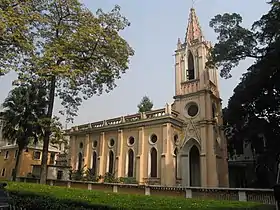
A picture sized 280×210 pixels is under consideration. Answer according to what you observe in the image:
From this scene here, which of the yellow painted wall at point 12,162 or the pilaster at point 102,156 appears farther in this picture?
the yellow painted wall at point 12,162

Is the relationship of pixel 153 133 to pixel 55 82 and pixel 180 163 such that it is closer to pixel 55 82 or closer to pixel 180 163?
pixel 180 163

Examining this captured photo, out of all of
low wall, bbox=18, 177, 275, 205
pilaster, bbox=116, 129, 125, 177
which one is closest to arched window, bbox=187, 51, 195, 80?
pilaster, bbox=116, 129, 125, 177

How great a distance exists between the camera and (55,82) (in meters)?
22.0

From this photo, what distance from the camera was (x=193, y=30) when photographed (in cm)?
3500

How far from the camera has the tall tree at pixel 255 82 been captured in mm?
20844

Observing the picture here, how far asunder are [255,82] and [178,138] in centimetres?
1106

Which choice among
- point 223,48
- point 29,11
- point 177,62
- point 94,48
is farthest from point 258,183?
point 29,11

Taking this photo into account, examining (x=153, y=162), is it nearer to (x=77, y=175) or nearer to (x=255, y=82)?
(x=77, y=175)

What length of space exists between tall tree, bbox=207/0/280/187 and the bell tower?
3409 millimetres

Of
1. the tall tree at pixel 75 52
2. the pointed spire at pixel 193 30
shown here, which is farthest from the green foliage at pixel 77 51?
the pointed spire at pixel 193 30

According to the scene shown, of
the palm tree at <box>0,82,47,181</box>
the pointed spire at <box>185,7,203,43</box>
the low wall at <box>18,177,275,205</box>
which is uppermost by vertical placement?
the pointed spire at <box>185,7,203,43</box>

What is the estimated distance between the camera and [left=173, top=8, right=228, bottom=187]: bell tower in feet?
90.1

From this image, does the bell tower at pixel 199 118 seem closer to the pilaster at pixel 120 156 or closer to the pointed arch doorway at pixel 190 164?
the pointed arch doorway at pixel 190 164

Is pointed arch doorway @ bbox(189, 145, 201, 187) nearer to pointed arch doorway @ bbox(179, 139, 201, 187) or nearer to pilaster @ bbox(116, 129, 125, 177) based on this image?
pointed arch doorway @ bbox(179, 139, 201, 187)
